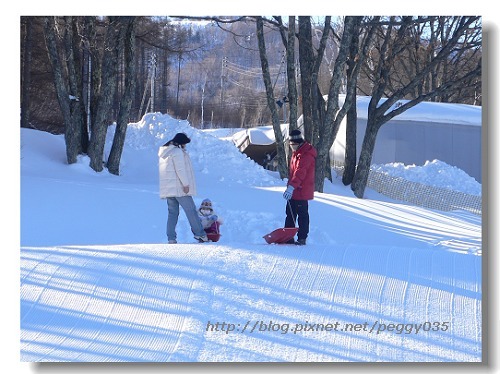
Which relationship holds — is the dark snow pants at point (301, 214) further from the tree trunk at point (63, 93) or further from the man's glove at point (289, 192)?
the tree trunk at point (63, 93)

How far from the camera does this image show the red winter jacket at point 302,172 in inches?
364

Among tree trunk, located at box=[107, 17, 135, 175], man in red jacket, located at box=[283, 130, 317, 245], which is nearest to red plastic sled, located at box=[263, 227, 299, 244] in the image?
man in red jacket, located at box=[283, 130, 317, 245]

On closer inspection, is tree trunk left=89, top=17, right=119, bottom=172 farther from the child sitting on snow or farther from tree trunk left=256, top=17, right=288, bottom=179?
the child sitting on snow

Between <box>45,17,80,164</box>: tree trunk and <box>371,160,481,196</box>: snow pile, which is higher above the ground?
<box>45,17,80,164</box>: tree trunk

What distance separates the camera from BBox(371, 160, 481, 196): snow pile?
1017 inches

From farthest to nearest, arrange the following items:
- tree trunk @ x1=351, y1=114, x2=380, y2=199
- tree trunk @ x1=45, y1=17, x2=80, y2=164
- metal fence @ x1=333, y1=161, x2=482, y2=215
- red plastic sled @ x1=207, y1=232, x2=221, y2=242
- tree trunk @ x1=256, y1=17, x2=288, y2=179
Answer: metal fence @ x1=333, y1=161, x2=482, y2=215 < tree trunk @ x1=351, y1=114, x2=380, y2=199 < tree trunk @ x1=256, y1=17, x2=288, y2=179 < tree trunk @ x1=45, y1=17, x2=80, y2=164 < red plastic sled @ x1=207, y1=232, x2=221, y2=242

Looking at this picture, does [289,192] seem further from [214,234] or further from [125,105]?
[125,105]

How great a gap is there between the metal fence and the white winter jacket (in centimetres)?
1537

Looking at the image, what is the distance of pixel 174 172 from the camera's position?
960cm

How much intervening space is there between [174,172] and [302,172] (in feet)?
5.28

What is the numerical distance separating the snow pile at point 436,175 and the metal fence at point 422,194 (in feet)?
2.15

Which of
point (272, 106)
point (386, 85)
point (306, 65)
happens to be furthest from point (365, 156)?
point (306, 65)

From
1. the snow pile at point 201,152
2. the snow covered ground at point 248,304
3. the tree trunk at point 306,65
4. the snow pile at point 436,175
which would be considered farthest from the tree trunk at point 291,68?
the snow covered ground at point 248,304

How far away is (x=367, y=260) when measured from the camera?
8297mm
